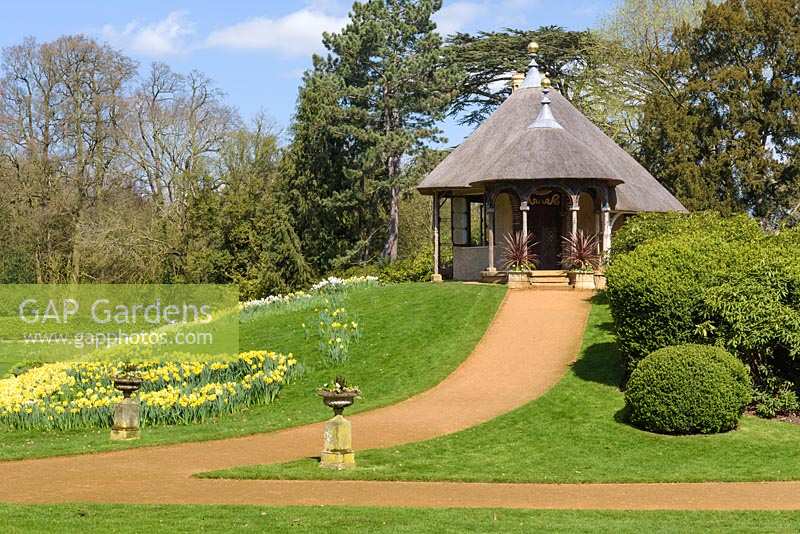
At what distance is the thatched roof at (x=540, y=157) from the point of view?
92.4 feet

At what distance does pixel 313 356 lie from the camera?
23484 mm

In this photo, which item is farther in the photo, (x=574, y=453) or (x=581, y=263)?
(x=581, y=263)

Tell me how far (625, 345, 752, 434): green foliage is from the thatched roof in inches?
461

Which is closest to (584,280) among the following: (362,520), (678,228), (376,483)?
(678,228)

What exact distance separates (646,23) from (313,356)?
2981 centimetres

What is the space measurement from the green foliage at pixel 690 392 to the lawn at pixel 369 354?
211 inches

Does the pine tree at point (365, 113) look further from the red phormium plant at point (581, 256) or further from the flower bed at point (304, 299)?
the red phormium plant at point (581, 256)

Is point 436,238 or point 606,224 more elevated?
point 606,224

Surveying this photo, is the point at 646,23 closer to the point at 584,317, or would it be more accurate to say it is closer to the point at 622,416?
the point at 584,317

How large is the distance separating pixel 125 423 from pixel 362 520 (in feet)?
23.5

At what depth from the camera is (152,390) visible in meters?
20.0

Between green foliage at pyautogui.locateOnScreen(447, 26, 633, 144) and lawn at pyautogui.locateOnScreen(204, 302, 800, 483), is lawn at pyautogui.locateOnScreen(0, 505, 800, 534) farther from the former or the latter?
green foliage at pyautogui.locateOnScreen(447, 26, 633, 144)

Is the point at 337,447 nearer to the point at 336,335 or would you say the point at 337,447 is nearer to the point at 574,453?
the point at 574,453

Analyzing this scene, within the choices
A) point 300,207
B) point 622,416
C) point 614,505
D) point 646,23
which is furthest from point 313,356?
point 646,23
